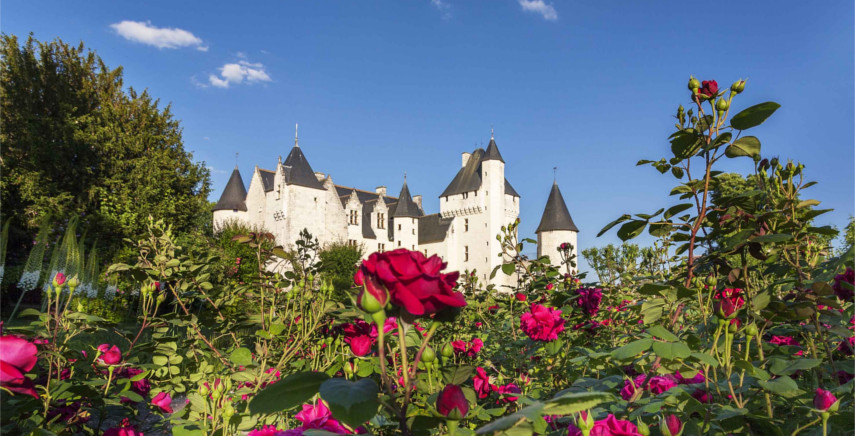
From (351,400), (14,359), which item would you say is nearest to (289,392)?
(351,400)

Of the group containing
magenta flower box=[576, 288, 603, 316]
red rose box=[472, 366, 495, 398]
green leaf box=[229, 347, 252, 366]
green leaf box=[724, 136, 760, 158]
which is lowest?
red rose box=[472, 366, 495, 398]

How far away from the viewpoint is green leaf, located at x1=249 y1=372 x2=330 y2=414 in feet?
2.14

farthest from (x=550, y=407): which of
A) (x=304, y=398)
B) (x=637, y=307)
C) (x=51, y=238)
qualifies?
(x=51, y=238)

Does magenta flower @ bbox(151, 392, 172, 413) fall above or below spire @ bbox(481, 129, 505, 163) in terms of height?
below

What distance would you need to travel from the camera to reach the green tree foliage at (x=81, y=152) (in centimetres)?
1881

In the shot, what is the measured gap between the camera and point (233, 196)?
36375 millimetres

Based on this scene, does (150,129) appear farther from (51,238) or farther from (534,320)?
(534,320)

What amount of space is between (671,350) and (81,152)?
25.0m

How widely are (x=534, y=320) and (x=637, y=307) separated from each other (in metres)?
0.49

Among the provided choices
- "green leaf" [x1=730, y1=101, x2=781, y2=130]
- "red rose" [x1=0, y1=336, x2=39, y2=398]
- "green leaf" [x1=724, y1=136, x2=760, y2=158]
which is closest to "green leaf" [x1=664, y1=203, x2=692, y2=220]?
"green leaf" [x1=724, y1=136, x2=760, y2=158]

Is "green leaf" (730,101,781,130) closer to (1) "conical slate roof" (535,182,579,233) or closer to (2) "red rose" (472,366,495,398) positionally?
(2) "red rose" (472,366,495,398)

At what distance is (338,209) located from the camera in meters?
35.7

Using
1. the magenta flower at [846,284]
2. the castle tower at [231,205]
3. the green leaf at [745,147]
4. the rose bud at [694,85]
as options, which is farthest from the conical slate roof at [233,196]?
the magenta flower at [846,284]

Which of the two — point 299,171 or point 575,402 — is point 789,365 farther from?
point 299,171
